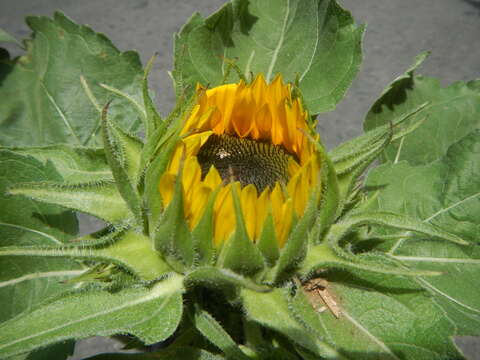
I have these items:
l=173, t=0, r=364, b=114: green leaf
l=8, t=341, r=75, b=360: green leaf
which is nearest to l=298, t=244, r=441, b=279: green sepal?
l=173, t=0, r=364, b=114: green leaf

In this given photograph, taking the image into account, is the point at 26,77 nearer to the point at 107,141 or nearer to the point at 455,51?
the point at 107,141

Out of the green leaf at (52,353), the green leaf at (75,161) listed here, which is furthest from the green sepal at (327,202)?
the green leaf at (52,353)

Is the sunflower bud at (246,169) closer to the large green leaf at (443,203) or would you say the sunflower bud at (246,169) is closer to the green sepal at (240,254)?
the green sepal at (240,254)

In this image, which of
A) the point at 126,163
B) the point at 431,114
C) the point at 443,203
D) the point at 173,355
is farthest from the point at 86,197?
the point at 431,114

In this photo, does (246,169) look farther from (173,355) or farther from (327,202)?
(173,355)

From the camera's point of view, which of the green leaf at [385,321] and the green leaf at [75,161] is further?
the green leaf at [75,161]

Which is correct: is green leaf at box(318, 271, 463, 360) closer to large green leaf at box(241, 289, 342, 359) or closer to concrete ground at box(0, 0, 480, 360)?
large green leaf at box(241, 289, 342, 359)

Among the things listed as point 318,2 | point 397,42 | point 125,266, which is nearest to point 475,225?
point 318,2
